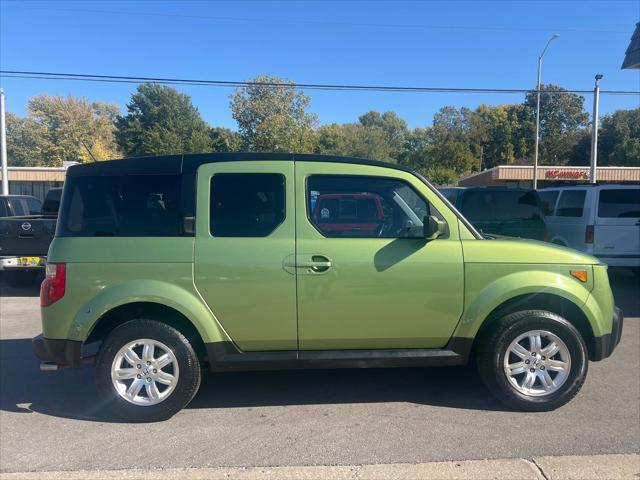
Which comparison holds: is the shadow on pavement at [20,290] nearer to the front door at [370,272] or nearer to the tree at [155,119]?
the front door at [370,272]

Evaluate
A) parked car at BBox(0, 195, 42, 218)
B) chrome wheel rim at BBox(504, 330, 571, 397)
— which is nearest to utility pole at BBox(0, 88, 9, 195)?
parked car at BBox(0, 195, 42, 218)

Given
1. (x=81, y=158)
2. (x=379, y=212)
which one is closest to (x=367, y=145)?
(x=81, y=158)

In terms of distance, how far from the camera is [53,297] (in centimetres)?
385

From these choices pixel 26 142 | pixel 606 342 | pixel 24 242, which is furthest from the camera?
pixel 26 142

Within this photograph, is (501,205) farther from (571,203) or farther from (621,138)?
(621,138)

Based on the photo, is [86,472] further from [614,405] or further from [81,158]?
[81,158]

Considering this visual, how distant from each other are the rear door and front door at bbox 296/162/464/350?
21.0 feet

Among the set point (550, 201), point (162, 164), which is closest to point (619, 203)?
point (550, 201)

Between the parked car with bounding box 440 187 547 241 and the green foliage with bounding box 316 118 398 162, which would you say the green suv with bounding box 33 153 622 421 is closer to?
the parked car with bounding box 440 187 547 241

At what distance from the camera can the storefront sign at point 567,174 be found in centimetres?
3741

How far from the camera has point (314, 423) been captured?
12.9 feet

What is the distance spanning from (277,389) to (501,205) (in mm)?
5949

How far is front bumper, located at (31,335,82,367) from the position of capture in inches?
153

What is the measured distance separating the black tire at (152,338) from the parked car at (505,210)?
6074 mm
